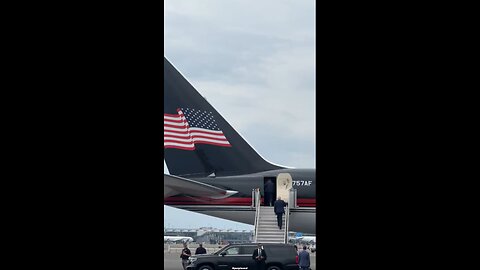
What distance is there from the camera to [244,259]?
18.4 meters

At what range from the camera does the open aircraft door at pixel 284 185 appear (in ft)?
76.3

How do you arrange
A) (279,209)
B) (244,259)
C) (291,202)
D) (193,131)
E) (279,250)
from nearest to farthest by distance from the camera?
(279,250), (244,259), (279,209), (291,202), (193,131)

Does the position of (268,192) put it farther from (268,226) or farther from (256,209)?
(268,226)

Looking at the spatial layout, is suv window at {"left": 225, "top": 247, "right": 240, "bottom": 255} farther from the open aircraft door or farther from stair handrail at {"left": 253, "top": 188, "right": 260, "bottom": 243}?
the open aircraft door

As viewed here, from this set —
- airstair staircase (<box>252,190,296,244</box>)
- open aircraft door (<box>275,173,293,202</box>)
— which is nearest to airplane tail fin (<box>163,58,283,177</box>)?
open aircraft door (<box>275,173,293,202</box>)

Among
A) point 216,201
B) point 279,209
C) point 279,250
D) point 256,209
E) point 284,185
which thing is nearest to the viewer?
point 279,250

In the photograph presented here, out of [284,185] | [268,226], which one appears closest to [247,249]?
[268,226]

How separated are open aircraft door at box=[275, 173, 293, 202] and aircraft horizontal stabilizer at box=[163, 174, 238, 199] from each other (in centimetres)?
133

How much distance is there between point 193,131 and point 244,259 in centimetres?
739

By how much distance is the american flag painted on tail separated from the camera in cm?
2472

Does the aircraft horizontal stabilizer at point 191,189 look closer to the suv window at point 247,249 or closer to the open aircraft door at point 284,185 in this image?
the open aircraft door at point 284,185
